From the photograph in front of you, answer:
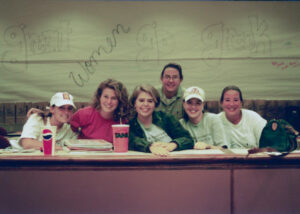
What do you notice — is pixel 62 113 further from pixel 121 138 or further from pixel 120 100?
pixel 121 138

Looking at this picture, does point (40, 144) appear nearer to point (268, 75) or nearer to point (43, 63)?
point (43, 63)

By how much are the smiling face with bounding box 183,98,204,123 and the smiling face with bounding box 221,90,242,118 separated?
24cm

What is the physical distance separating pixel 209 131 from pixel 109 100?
2.40ft

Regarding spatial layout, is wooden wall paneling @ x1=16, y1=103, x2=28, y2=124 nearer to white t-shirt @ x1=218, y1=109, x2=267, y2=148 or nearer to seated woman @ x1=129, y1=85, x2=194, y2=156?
seated woman @ x1=129, y1=85, x2=194, y2=156

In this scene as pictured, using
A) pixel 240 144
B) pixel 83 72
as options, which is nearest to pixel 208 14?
pixel 83 72

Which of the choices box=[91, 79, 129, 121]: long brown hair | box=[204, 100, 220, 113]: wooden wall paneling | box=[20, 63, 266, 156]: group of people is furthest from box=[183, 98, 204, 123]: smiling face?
box=[204, 100, 220, 113]: wooden wall paneling

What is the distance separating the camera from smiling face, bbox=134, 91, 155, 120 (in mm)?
1817

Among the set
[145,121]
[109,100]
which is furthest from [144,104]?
[109,100]

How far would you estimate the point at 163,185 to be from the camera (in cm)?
139

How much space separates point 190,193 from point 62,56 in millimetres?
2707

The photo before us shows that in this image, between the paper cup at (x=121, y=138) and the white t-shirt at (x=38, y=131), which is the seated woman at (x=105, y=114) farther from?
the paper cup at (x=121, y=138)

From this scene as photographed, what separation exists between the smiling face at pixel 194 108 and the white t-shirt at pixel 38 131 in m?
0.81

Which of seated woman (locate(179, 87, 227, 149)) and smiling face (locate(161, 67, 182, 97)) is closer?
seated woman (locate(179, 87, 227, 149))

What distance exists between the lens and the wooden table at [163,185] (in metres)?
1.38
